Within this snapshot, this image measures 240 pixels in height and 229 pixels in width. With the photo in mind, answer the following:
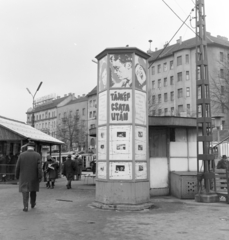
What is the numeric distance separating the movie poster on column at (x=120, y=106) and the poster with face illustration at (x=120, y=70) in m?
0.22

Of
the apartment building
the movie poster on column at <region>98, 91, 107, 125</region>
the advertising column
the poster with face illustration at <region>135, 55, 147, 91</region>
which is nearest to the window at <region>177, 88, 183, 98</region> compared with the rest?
the apartment building

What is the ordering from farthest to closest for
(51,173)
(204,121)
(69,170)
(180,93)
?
(180,93) → (51,173) → (69,170) → (204,121)

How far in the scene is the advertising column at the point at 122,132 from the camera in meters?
9.86

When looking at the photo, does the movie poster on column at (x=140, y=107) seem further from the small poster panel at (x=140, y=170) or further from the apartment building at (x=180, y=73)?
the apartment building at (x=180, y=73)

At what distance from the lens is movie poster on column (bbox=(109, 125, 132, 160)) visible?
391 inches

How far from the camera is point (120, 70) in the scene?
406 inches

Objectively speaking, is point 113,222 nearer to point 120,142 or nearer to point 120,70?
point 120,142

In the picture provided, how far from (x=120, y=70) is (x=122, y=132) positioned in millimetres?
1844

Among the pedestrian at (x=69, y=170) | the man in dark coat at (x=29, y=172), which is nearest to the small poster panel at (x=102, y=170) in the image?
the man in dark coat at (x=29, y=172)

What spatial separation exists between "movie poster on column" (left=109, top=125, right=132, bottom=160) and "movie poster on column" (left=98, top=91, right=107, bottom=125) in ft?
1.50

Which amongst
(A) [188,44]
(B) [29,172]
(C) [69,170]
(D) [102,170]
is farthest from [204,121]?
(A) [188,44]

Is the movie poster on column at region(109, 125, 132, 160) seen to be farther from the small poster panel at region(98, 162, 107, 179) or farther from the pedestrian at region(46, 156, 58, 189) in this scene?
the pedestrian at region(46, 156, 58, 189)

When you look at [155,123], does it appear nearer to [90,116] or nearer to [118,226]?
[118,226]

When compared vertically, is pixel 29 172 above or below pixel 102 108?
below
